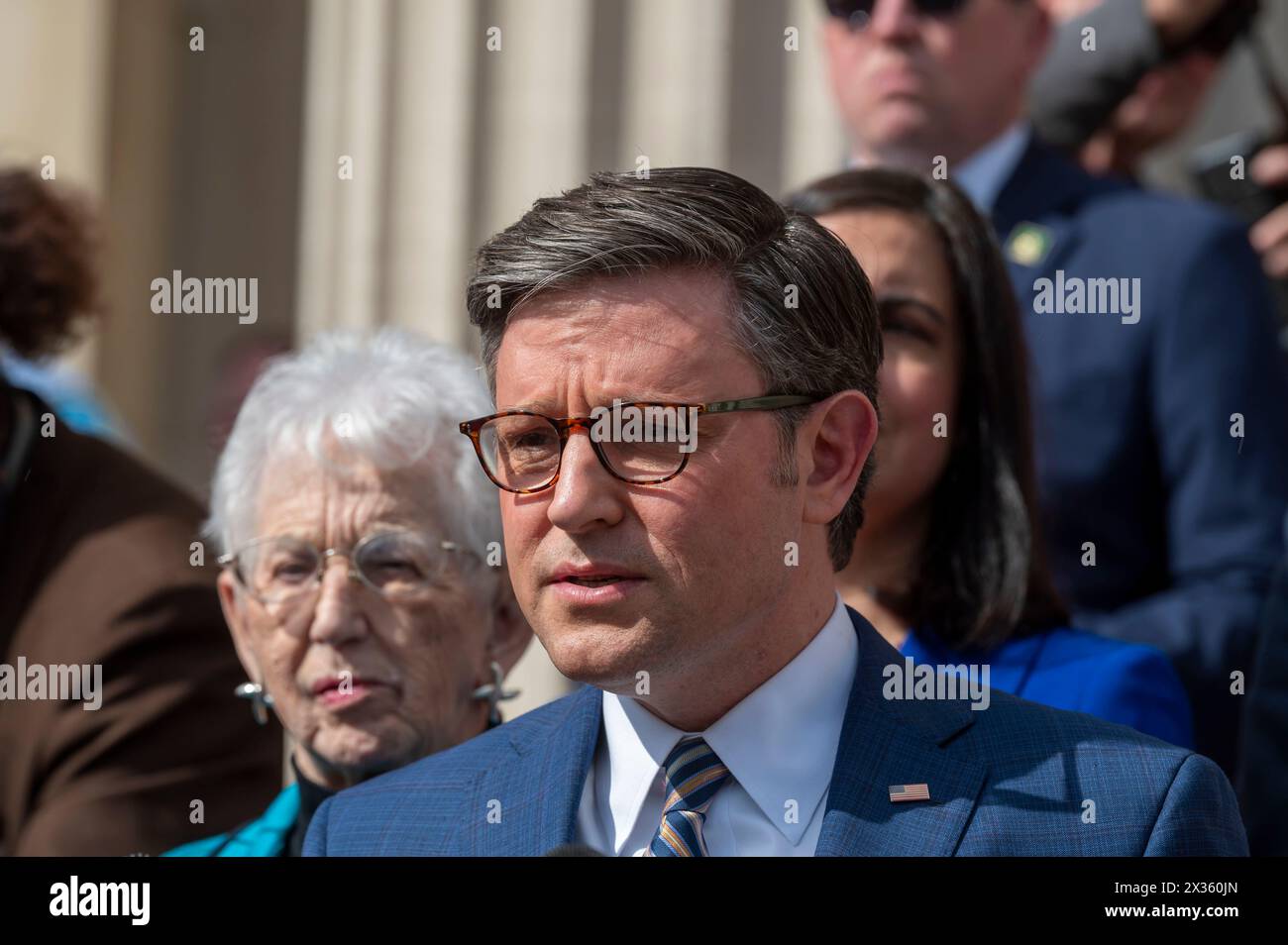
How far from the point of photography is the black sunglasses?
3.91m

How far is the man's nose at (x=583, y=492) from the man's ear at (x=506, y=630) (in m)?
0.96

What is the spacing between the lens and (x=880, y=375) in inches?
124

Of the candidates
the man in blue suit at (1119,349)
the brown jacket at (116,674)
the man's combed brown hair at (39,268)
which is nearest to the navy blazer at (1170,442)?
the man in blue suit at (1119,349)

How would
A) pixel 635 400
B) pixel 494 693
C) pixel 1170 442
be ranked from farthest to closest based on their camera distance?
1. pixel 1170 442
2. pixel 494 693
3. pixel 635 400

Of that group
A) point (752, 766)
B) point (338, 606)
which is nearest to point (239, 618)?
point (338, 606)

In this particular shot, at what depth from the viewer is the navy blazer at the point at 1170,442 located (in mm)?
3461

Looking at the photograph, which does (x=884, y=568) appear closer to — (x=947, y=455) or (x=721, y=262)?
(x=947, y=455)

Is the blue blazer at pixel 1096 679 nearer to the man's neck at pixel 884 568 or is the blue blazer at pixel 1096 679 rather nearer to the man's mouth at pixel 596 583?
the man's neck at pixel 884 568

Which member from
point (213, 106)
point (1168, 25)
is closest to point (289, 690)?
point (1168, 25)

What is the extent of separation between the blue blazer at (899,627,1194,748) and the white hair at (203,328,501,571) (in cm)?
81

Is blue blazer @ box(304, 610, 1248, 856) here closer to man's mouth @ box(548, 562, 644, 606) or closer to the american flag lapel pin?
the american flag lapel pin

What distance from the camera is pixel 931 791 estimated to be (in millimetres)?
2285

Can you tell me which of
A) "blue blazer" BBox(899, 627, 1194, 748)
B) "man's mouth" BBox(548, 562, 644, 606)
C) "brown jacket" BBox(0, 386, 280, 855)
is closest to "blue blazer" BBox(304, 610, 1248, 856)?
"man's mouth" BBox(548, 562, 644, 606)

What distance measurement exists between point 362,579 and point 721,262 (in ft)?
3.29
